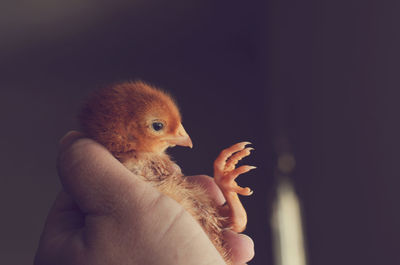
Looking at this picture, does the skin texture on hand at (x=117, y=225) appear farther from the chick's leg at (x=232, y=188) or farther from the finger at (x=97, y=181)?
the chick's leg at (x=232, y=188)

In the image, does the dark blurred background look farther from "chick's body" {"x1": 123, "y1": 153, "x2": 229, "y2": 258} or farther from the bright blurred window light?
"chick's body" {"x1": 123, "y1": 153, "x2": 229, "y2": 258}

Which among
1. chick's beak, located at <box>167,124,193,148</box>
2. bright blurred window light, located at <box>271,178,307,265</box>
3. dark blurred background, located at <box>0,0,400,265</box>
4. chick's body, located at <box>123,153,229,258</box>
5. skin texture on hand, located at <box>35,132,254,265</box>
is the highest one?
dark blurred background, located at <box>0,0,400,265</box>

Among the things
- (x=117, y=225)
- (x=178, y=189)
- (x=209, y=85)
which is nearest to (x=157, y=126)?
(x=178, y=189)

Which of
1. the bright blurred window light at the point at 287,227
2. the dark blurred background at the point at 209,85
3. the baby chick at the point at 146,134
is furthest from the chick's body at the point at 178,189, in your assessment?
the bright blurred window light at the point at 287,227

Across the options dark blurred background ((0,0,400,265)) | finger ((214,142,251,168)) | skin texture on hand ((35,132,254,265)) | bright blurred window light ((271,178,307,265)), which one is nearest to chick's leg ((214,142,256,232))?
finger ((214,142,251,168))

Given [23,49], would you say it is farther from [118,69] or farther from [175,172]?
[175,172]

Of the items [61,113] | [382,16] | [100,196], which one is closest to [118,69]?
[61,113]

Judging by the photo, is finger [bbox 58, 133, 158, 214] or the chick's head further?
the chick's head
